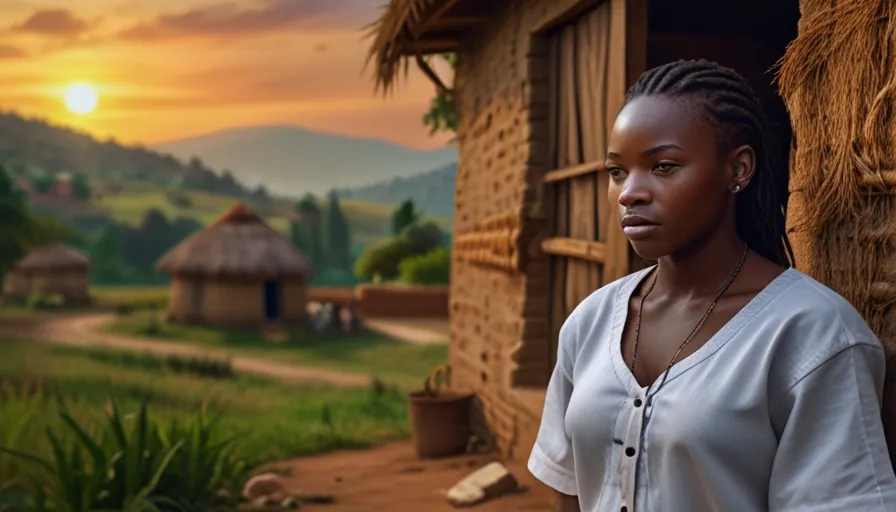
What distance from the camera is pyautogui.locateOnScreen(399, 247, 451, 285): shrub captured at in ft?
66.5

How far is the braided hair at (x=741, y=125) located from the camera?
1546mm

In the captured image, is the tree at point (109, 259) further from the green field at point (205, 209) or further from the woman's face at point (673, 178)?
the woman's face at point (673, 178)

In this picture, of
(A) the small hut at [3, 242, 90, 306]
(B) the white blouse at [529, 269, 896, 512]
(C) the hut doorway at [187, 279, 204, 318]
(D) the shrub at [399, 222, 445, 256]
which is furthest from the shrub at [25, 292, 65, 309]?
(B) the white blouse at [529, 269, 896, 512]

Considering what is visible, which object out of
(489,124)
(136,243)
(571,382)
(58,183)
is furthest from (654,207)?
(58,183)

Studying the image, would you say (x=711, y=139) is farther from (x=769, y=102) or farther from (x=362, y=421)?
(x=362, y=421)

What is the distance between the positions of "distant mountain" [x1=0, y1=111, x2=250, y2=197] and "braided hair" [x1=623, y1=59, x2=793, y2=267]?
56.4 m

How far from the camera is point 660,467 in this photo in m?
1.51

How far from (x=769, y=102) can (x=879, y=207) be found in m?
3.77

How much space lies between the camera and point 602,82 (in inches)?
172

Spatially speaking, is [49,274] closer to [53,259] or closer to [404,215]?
[53,259]

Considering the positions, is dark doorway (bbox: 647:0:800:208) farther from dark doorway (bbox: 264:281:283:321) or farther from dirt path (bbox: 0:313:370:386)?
dark doorway (bbox: 264:281:283:321)

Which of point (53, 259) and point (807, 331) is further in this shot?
point (53, 259)

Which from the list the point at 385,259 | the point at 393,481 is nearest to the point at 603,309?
the point at 393,481

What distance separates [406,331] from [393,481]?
43.6ft
